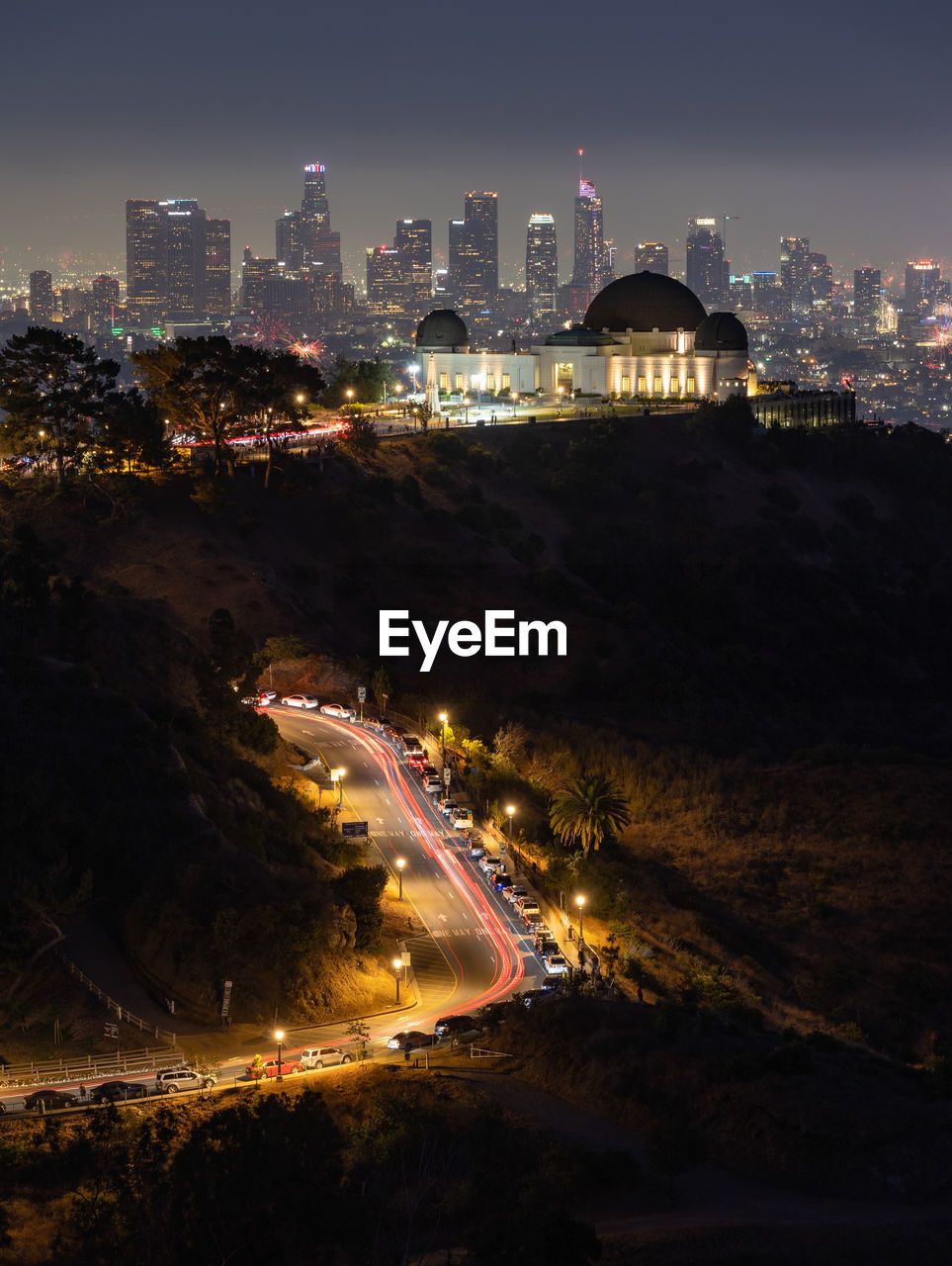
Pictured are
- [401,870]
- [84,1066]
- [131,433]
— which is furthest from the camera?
[131,433]

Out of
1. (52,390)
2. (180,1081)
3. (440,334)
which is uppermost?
(440,334)

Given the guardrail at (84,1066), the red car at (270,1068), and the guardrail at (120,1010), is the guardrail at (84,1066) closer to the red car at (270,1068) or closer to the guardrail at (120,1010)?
the guardrail at (120,1010)

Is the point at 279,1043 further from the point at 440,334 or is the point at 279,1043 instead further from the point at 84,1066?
the point at 440,334

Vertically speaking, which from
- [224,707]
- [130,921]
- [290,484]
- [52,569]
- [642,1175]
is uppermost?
[290,484]

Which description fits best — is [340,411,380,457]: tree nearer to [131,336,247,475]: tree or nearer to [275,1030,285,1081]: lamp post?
[131,336,247,475]: tree

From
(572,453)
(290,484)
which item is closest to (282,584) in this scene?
(290,484)

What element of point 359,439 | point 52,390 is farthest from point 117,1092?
point 359,439

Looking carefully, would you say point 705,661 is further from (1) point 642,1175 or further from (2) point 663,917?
(1) point 642,1175
